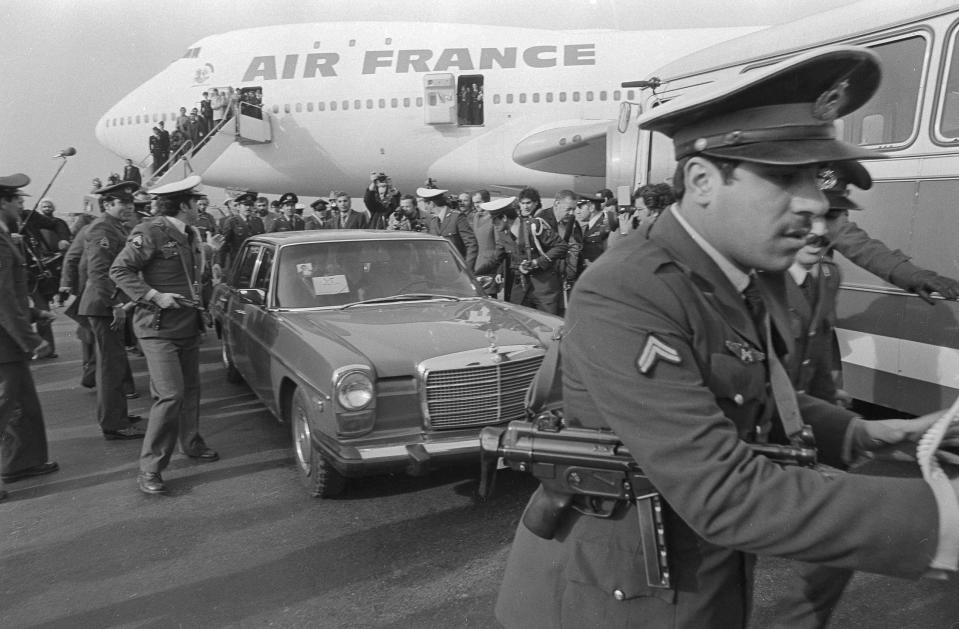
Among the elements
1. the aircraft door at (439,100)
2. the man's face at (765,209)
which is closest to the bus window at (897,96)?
the man's face at (765,209)

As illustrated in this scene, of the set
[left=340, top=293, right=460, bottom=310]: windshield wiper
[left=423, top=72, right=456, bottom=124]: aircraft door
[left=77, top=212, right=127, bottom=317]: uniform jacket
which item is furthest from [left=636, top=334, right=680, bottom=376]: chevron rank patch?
[left=423, top=72, right=456, bottom=124]: aircraft door

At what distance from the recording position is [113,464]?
5.14 m

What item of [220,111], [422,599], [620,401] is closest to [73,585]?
[422,599]

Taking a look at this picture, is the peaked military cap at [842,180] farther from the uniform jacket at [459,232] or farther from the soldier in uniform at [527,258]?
the uniform jacket at [459,232]

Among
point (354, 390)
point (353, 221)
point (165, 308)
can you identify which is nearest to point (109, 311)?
point (165, 308)

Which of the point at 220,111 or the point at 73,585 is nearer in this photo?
the point at 73,585

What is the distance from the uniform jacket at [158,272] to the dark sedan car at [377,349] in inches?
22.2

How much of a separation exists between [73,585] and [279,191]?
17330 millimetres

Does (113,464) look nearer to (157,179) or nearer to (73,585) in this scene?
(73,585)

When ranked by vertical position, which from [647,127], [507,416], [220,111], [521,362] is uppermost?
[220,111]

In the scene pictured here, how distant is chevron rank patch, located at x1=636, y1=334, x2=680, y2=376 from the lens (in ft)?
3.58

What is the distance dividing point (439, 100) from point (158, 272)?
42.2 ft

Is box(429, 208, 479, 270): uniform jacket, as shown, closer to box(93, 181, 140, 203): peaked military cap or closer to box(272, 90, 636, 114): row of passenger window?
box(93, 181, 140, 203): peaked military cap

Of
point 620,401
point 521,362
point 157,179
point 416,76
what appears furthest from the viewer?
A: point 157,179
